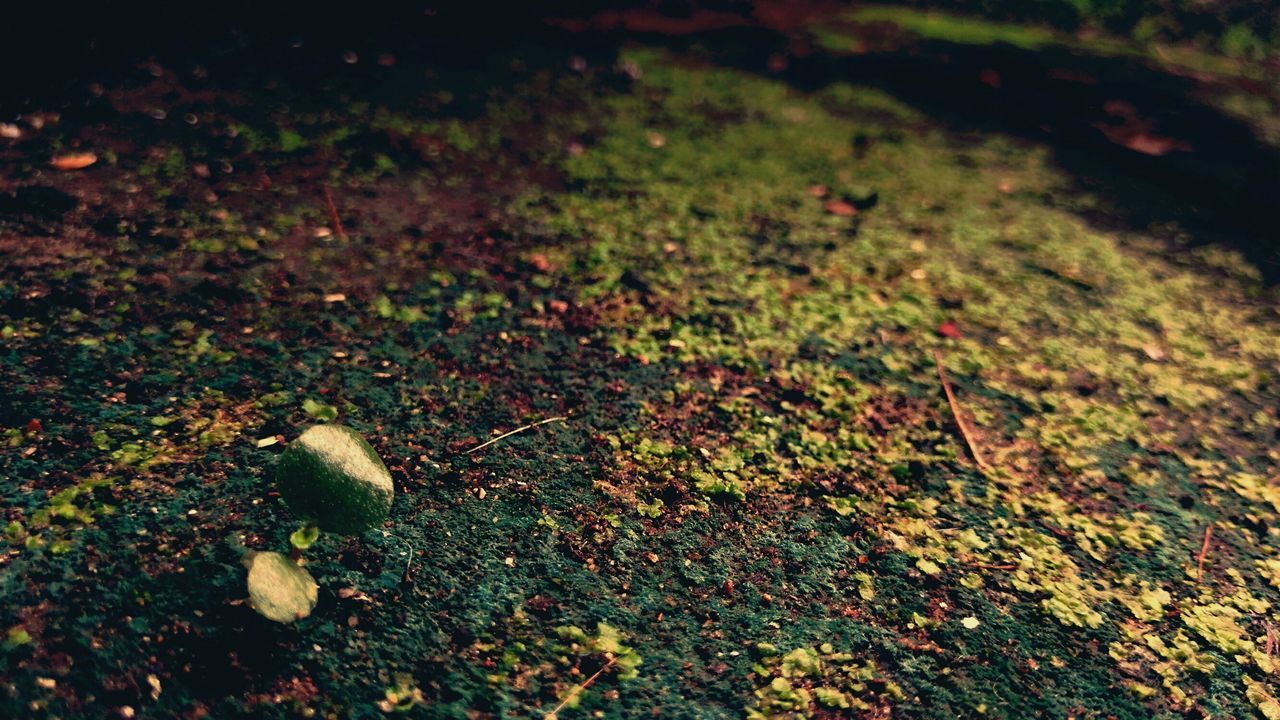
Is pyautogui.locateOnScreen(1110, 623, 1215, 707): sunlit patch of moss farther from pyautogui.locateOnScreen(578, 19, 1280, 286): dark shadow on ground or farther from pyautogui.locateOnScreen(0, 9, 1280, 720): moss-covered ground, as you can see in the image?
pyautogui.locateOnScreen(578, 19, 1280, 286): dark shadow on ground

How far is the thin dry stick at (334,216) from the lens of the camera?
2885mm

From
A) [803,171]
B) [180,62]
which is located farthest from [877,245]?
[180,62]

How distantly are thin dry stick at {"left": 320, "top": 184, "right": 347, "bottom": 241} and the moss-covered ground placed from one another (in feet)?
0.04

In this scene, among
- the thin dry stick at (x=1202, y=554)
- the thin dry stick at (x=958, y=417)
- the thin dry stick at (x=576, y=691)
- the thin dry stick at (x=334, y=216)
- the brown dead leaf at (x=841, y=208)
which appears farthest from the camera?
the brown dead leaf at (x=841, y=208)

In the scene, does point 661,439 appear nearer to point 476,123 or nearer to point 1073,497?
point 1073,497

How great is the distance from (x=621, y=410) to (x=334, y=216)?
150 centimetres

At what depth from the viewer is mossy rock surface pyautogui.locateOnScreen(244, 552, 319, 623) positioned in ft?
4.89

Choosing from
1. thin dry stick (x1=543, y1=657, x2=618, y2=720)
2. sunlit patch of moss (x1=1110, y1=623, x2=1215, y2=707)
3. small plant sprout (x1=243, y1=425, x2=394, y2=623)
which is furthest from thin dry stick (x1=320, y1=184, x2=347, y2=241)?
sunlit patch of moss (x1=1110, y1=623, x2=1215, y2=707)

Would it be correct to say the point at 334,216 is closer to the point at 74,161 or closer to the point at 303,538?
the point at 74,161

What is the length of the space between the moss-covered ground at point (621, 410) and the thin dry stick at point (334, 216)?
0.04 ft

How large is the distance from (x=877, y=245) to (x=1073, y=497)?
1.48m

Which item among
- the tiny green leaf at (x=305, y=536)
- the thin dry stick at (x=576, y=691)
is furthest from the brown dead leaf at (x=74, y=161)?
the thin dry stick at (x=576, y=691)

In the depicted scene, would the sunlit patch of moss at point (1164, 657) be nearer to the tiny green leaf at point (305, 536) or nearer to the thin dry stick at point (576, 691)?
the thin dry stick at point (576, 691)

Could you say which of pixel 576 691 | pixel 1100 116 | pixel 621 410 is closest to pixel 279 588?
pixel 576 691
